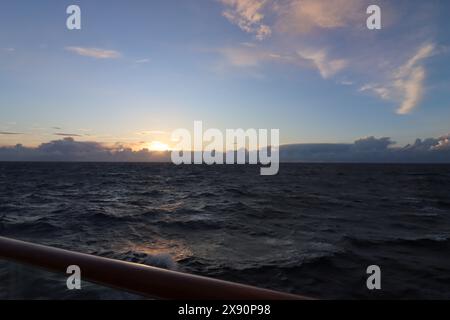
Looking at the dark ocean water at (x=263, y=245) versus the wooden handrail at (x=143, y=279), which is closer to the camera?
the wooden handrail at (x=143, y=279)

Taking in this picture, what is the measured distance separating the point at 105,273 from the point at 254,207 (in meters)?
19.6

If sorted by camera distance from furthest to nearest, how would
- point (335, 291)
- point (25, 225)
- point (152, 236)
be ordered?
1. point (25, 225)
2. point (152, 236)
3. point (335, 291)

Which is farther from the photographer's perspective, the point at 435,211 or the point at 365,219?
the point at 435,211

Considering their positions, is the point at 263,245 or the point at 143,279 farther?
the point at 263,245

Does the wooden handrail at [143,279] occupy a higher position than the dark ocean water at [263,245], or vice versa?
the wooden handrail at [143,279]

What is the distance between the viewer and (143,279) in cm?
149

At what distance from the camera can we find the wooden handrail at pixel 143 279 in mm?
1368

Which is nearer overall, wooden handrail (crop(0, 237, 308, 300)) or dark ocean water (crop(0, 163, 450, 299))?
wooden handrail (crop(0, 237, 308, 300))

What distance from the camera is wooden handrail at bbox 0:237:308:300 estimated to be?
1368 mm

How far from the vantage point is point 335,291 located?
24.6ft

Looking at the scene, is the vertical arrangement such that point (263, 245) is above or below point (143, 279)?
below

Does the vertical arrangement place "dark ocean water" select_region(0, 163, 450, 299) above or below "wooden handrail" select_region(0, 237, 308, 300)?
below
